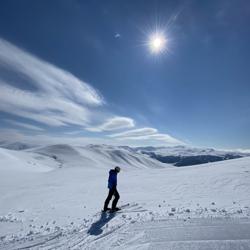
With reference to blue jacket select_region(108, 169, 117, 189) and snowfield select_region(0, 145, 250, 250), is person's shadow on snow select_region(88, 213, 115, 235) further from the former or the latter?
blue jacket select_region(108, 169, 117, 189)

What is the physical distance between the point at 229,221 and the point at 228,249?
237cm

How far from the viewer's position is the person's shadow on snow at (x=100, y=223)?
7.50 meters

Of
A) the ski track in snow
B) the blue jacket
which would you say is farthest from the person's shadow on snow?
the blue jacket

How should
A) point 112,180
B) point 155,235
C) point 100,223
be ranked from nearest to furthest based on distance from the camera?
point 155,235, point 100,223, point 112,180

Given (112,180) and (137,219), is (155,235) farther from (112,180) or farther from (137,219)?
(112,180)

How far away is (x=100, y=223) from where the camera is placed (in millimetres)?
8414

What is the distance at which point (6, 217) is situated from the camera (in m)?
10.1

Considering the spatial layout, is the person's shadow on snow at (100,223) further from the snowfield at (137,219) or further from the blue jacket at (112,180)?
the blue jacket at (112,180)

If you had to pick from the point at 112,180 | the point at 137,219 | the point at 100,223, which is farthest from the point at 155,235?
the point at 112,180

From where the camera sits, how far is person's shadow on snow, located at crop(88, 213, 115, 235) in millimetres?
7498

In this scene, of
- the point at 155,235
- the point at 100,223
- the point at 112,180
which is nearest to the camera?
the point at 155,235

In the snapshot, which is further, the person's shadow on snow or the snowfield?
the person's shadow on snow

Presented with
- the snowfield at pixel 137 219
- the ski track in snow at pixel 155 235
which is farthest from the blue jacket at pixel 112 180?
the ski track in snow at pixel 155 235

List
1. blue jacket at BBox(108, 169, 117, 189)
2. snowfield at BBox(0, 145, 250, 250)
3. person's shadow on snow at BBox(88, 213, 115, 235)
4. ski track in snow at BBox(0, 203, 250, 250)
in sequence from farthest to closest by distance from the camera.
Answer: blue jacket at BBox(108, 169, 117, 189), person's shadow on snow at BBox(88, 213, 115, 235), snowfield at BBox(0, 145, 250, 250), ski track in snow at BBox(0, 203, 250, 250)
